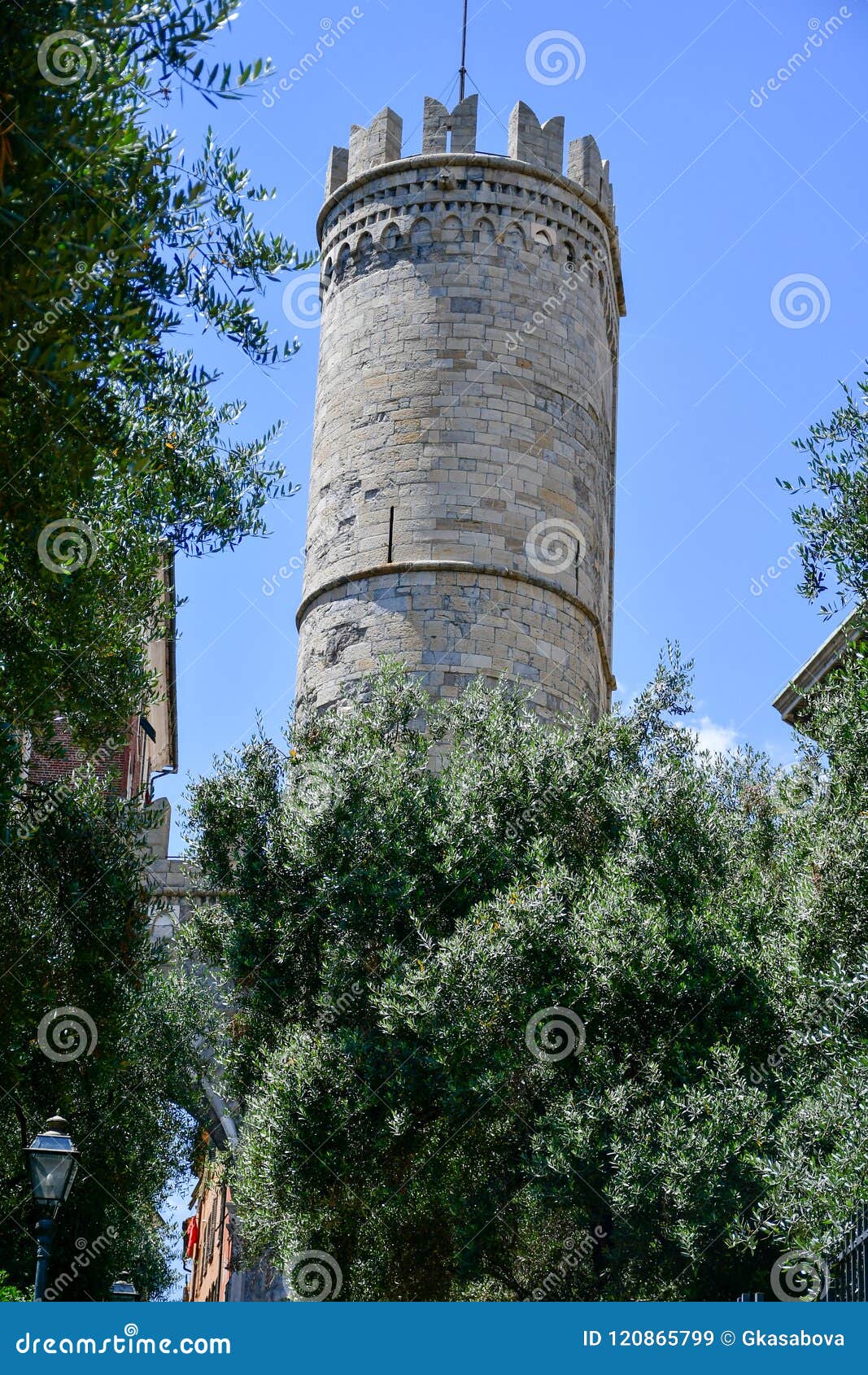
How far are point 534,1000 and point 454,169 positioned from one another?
14747mm

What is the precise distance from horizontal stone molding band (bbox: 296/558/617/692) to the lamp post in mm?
12272

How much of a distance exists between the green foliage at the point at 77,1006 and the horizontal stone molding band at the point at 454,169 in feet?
41.4

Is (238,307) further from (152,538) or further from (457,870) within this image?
(457,870)

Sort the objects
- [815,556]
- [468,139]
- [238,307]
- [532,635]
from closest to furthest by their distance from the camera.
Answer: [238,307] < [815,556] < [532,635] < [468,139]

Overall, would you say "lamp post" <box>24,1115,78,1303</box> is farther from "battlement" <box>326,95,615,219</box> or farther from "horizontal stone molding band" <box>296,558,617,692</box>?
"battlement" <box>326,95,615,219</box>

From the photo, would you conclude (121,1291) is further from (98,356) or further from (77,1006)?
(98,356)

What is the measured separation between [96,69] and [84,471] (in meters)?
2.17

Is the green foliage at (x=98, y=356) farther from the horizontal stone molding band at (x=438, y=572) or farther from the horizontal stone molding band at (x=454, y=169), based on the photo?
the horizontal stone molding band at (x=454, y=169)

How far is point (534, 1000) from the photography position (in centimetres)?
1298

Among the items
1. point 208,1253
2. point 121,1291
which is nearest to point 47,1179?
point 121,1291

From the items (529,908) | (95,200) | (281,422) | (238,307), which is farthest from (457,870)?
(95,200)

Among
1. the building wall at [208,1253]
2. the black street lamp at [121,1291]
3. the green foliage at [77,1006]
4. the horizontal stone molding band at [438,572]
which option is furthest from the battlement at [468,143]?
the building wall at [208,1253]

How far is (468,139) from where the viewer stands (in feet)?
76.4

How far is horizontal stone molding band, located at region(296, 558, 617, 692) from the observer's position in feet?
69.8
